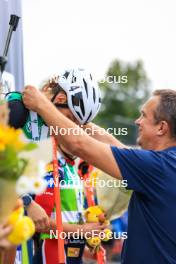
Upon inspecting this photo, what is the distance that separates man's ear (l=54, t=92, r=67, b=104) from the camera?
4.37 metres

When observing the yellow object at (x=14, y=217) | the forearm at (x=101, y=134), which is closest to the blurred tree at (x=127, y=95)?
the forearm at (x=101, y=134)

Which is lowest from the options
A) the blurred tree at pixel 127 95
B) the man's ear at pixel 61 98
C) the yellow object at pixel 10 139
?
the blurred tree at pixel 127 95

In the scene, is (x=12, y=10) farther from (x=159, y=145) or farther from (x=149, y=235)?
(x=149, y=235)

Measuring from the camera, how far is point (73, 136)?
3783 millimetres

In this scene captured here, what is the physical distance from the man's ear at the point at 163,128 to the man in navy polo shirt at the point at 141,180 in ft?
0.45

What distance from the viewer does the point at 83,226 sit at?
4984 mm

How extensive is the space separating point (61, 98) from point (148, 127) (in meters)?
0.70

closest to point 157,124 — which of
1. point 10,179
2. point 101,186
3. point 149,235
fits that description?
point 149,235

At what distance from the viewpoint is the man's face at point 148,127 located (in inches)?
171

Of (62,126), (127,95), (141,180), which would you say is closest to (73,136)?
(62,126)

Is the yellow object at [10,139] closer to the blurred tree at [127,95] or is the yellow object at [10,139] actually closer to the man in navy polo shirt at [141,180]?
the man in navy polo shirt at [141,180]

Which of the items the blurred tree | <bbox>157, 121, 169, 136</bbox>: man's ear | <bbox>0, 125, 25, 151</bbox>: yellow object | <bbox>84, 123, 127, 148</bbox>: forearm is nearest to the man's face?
<bbox>157, 121, 169, 136</bbox>: man's ear

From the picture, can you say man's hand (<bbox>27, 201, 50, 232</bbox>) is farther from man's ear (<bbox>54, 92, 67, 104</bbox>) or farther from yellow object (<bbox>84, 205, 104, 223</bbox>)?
yellow object (<bbox>84, 205, 104, 223</bbox>)

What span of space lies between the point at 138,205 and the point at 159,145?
51 cm
